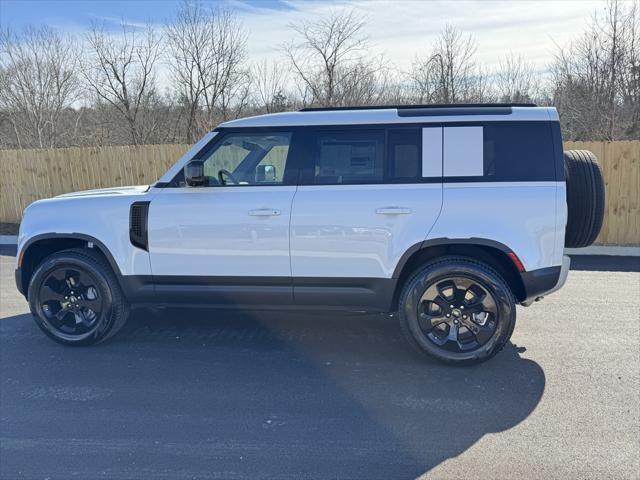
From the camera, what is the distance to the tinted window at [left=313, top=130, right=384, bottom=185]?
4.11m

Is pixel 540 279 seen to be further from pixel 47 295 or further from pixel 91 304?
pixel 47 295

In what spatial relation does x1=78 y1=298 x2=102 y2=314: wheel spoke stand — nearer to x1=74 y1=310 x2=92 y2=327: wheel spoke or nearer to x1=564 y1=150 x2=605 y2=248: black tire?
x1=74 y1=310 x2=92 y2=327: wheel spoke

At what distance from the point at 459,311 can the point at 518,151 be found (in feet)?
4.49

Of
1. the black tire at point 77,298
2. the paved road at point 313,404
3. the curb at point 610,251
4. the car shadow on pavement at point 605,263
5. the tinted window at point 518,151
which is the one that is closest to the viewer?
the paved road at point 313,404

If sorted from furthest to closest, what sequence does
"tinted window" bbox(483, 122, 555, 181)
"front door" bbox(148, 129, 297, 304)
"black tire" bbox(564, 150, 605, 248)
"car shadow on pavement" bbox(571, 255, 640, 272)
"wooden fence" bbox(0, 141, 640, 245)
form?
"wooden fence" bbox(0, 141, 640, 245) → "car shadow on pavement" bbox(571, 255, 640, 272) → "front door" bbox(148, 129, 297, 304) → "black tire" bbox(564, 150, 605, 248) → "tinted window" bbox(483, 122, 555, 181)

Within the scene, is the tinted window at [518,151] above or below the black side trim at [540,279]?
above

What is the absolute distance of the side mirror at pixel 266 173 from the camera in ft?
14.0

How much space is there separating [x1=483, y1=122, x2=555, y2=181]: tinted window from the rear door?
1.35 ft

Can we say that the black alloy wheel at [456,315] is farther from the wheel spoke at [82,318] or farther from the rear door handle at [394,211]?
the wheel spoke at [82,318]

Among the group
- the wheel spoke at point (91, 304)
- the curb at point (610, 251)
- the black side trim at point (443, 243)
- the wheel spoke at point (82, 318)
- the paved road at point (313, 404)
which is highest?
the black side trim at point (443, 243)

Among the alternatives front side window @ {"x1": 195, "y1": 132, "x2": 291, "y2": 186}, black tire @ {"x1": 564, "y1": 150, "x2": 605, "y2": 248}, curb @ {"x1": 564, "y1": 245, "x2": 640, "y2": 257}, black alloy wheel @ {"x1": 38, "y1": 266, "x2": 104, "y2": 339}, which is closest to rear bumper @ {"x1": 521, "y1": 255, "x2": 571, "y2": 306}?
black tire @ {"x1": 564, "y1": 150, "x2": 605, "y2": 248}

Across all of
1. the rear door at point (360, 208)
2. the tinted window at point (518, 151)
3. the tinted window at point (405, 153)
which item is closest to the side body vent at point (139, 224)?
the rear door at point (360, 208)

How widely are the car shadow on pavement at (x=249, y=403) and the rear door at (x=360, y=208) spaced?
0.68 metres

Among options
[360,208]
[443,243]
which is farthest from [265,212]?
[443,243]
